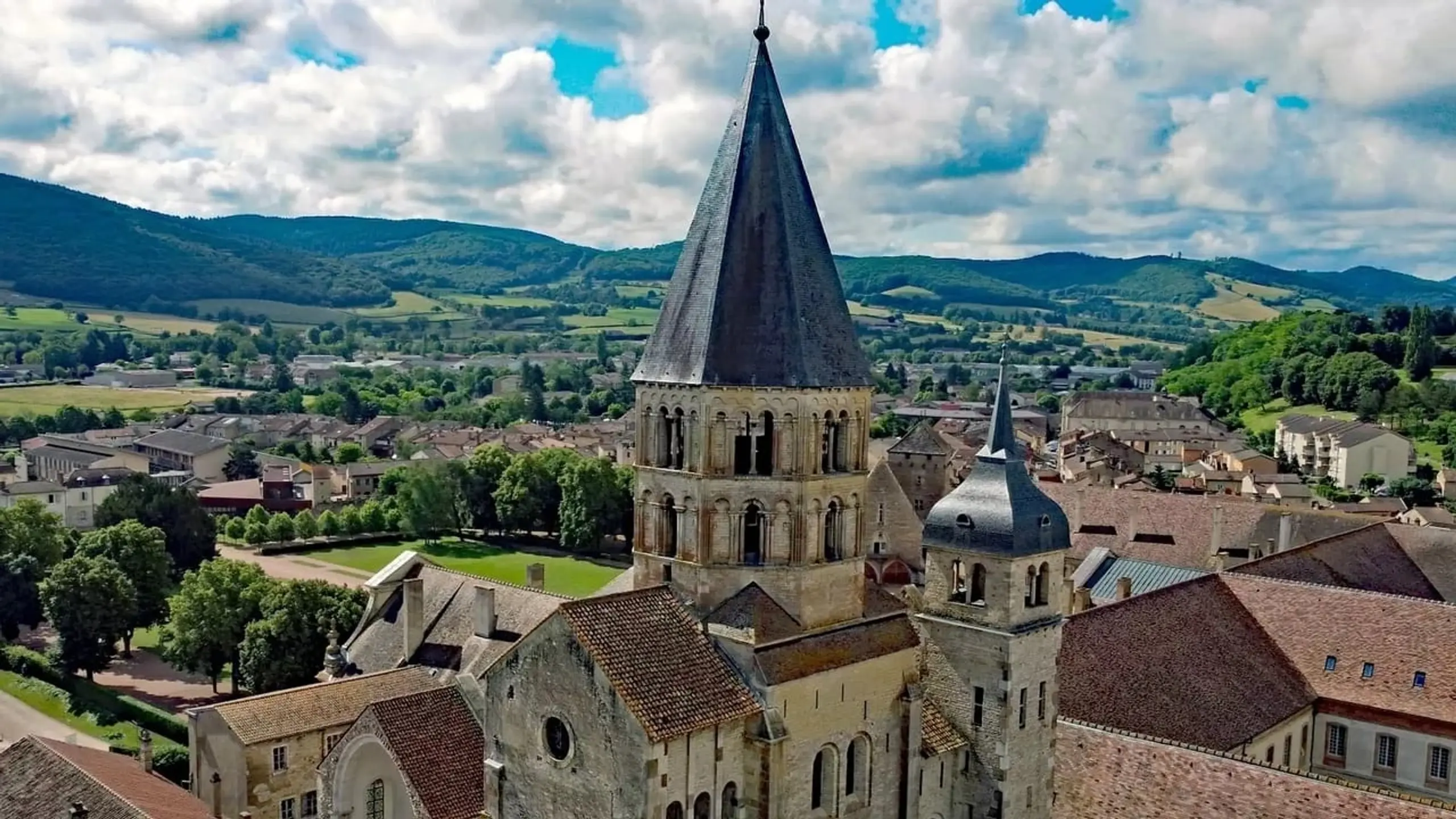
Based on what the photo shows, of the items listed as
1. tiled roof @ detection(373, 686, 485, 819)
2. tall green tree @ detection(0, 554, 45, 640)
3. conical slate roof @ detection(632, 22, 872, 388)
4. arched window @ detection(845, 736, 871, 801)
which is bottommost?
tall green tree @ detection(0, 554, 45, 640)

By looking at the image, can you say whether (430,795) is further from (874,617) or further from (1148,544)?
(1148,544)

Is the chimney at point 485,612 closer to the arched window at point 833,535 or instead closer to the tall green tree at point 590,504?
the arched window at point 833,535

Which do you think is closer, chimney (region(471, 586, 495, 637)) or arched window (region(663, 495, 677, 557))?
arched window (region(663, 495, 677, 557))

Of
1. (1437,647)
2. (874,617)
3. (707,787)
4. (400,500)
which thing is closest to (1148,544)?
(1437,647)

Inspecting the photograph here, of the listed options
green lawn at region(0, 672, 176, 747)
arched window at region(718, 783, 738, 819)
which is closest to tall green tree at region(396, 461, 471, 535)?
green lawn at region(0, 672, 176, 747)

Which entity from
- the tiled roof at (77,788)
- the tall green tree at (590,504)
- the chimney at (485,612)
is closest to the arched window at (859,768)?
the tiled roof at (77,788)

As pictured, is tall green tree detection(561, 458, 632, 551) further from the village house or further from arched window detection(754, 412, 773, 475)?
the village house
